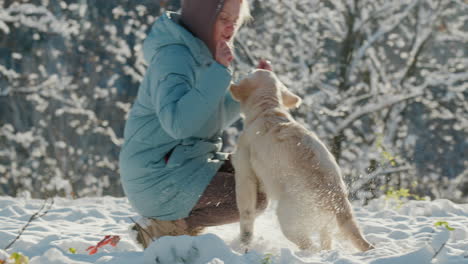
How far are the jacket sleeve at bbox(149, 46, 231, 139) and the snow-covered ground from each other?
647 mm

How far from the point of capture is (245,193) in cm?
316

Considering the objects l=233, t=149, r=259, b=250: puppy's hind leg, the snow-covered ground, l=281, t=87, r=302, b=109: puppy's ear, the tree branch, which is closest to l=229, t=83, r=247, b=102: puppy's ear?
l=281, t=87, r=302, b=109: puppy's ear

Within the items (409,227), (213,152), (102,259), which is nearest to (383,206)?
(409,227)

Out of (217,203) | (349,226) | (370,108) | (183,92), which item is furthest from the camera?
(370,108)

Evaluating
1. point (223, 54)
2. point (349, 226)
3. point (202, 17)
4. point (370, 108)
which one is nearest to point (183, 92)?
point (223, 54)

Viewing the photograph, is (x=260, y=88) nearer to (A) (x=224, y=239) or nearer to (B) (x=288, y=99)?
(B) (x=288, y=99)

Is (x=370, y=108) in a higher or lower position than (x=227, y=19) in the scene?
lower

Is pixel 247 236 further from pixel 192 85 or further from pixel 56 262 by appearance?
pixel 56 262

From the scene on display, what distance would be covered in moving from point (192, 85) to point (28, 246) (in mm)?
1412

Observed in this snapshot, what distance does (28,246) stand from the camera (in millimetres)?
3158

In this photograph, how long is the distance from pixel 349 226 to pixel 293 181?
1.28 feet

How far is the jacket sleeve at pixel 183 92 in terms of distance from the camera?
9.30 feet

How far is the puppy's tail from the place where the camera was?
9.11ft

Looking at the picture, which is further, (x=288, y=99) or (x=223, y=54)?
(x=288, y=99)
